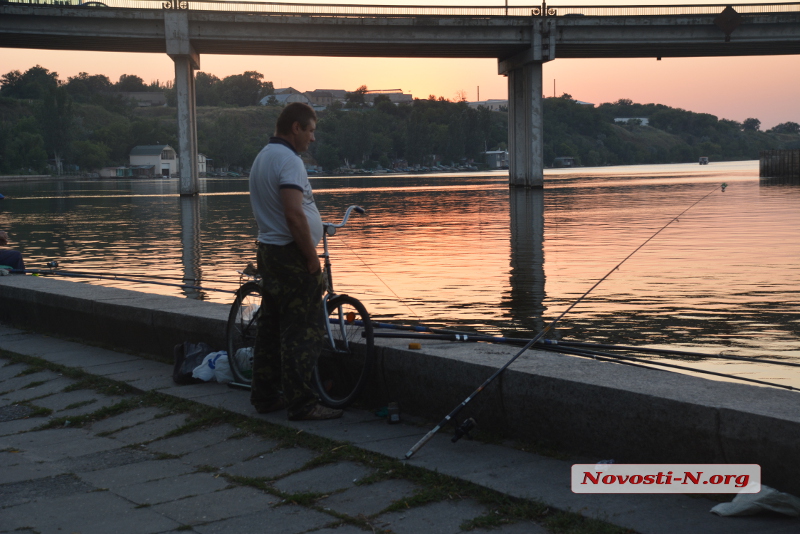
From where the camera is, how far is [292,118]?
495 centimetres

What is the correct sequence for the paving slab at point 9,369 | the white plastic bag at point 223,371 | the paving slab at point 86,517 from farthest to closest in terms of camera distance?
1. the paving slab at point 9,369
2. the white plastic bag at point 223,371
3. the paving slab at point 86,517

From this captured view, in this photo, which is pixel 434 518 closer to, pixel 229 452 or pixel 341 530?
pixel 341 530

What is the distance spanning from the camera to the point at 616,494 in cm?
357

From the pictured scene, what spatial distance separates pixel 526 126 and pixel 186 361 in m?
51.0

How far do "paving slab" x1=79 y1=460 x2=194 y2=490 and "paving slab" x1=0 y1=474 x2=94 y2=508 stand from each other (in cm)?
7

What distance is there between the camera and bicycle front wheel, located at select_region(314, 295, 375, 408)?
5195mm

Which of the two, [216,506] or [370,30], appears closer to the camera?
[216,506]

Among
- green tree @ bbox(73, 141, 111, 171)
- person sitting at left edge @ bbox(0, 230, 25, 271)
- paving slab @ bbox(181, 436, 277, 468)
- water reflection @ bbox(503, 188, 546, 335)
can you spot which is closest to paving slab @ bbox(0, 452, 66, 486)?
paving slab @ bbox(181, 436, 277, 468)

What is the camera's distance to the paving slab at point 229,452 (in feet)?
14.5

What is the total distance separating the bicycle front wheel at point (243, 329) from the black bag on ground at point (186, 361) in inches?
13.5

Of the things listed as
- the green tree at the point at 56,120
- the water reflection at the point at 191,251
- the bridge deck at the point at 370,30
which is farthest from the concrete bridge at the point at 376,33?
the green tree at the point at 56,120

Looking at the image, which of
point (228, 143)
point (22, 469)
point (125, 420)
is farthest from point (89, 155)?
point (22, 469)

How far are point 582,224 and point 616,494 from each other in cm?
A: 1985

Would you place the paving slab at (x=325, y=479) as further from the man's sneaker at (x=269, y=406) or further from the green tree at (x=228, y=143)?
the green tree at (x=228, y=143)
